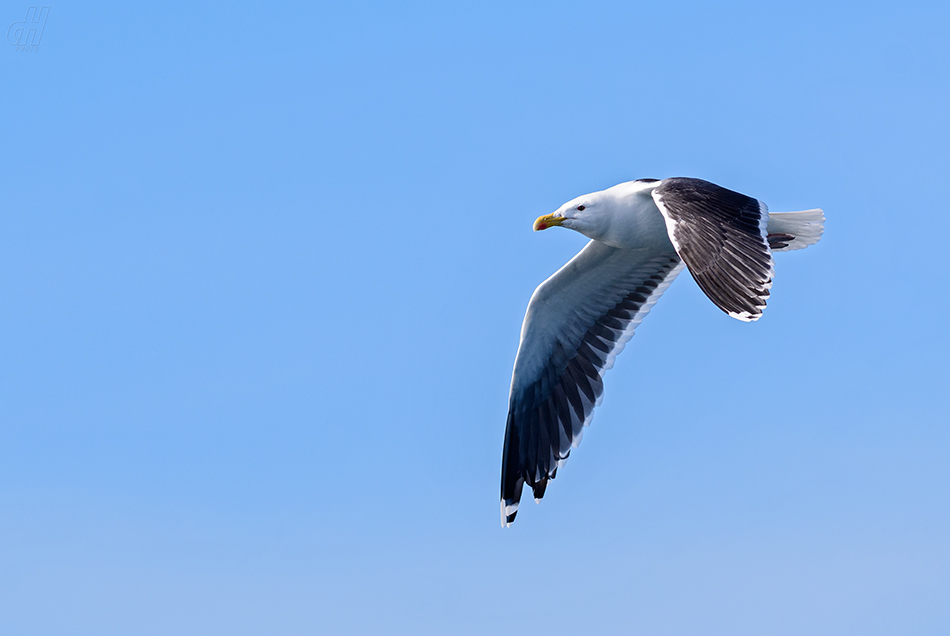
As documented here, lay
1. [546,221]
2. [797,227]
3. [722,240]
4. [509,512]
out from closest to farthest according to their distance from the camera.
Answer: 1. [722,240]
2. [546,221]
3. [797,227]
4. [509,512]

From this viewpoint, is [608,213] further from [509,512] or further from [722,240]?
[509,512]

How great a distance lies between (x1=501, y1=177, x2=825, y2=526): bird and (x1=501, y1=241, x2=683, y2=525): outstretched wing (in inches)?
0.4

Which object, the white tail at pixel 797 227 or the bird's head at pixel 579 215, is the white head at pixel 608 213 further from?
the white tail at pixel 797 227

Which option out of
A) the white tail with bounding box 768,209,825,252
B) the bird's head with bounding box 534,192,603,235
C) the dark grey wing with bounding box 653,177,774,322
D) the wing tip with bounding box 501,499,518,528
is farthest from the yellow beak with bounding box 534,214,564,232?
the wing tip with bounding box 501,499,518,528

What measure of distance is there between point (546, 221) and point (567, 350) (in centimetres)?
187

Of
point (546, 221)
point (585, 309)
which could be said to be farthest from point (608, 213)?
point (585, 309)

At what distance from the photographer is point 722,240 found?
860 centimetres

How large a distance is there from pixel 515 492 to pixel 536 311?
2040 mm

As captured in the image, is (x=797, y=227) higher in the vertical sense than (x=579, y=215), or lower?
lower

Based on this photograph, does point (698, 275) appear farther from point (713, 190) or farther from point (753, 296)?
point (713, 190)

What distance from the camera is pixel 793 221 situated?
10914 mm

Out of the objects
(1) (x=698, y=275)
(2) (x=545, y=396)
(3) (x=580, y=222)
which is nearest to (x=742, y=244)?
(1) (x=698, y=275)

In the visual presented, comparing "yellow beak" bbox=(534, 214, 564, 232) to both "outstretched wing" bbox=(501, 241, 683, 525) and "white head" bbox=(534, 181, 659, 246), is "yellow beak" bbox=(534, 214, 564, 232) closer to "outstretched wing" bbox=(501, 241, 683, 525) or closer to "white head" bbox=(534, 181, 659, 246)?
"white head" bbox=(534, 181, 659, 246)

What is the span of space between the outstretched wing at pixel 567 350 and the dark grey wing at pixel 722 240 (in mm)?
1905
